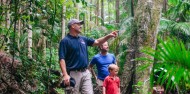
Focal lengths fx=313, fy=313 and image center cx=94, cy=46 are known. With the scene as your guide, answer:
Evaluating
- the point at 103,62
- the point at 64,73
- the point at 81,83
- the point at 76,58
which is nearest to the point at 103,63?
the point at 103,62

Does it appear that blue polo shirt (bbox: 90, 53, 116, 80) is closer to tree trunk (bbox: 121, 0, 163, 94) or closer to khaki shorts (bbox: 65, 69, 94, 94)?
tree trunk (bbox: 121, 0, 163, 94)

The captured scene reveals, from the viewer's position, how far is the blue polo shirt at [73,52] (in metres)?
5.03

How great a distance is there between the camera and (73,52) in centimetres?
504

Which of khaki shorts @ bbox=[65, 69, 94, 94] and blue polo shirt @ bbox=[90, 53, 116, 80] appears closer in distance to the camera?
khaki shorts @ bbox=[65, 69, 94, 94]

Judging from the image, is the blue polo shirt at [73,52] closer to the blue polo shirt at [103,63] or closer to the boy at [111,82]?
the boy at [111,82]

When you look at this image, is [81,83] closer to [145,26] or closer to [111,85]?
[111,85]

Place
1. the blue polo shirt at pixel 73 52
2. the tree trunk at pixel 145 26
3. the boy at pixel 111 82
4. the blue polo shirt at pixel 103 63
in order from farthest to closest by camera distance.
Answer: the blue polo shirt at pixel 103 63 < the boy at pixel 111 82 < the tree trunk at pixel 145 26 < the blue polo shirt at pixel 73 52

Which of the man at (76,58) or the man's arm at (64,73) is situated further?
the man at (76,58)

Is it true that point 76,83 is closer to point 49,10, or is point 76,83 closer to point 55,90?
point 49,10

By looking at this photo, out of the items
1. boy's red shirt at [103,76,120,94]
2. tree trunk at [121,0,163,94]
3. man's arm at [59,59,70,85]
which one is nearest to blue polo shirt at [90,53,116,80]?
boy's red shirt at [103,76,120,94]

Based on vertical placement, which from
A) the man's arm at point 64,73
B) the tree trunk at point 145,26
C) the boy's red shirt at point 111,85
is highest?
the tree trunk at point 145,26

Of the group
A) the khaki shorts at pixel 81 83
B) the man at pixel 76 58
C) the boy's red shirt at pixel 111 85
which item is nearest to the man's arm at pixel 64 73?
the man at pixel 76 58

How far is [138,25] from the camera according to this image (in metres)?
5.30

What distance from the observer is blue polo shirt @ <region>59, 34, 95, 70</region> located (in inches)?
198
